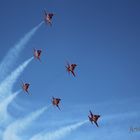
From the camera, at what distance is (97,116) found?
118125 mm

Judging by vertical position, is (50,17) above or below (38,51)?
above

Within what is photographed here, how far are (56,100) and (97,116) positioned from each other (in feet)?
50.4

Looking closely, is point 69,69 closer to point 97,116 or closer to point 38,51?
point 38,51

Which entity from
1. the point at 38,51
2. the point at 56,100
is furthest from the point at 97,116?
the point at 38,51

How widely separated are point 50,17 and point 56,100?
2866cm

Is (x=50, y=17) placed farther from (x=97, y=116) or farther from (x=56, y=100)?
(x=97, y=116)

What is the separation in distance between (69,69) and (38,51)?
1200 centimetres

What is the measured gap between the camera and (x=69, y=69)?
114 meters

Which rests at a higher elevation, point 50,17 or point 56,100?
point 50,17

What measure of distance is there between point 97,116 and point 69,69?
64.3 feet

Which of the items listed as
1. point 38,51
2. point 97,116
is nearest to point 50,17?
point 38,51

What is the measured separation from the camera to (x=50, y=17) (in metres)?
112

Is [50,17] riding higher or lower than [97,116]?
higher

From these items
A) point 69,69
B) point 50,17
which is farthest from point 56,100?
point 50,17
